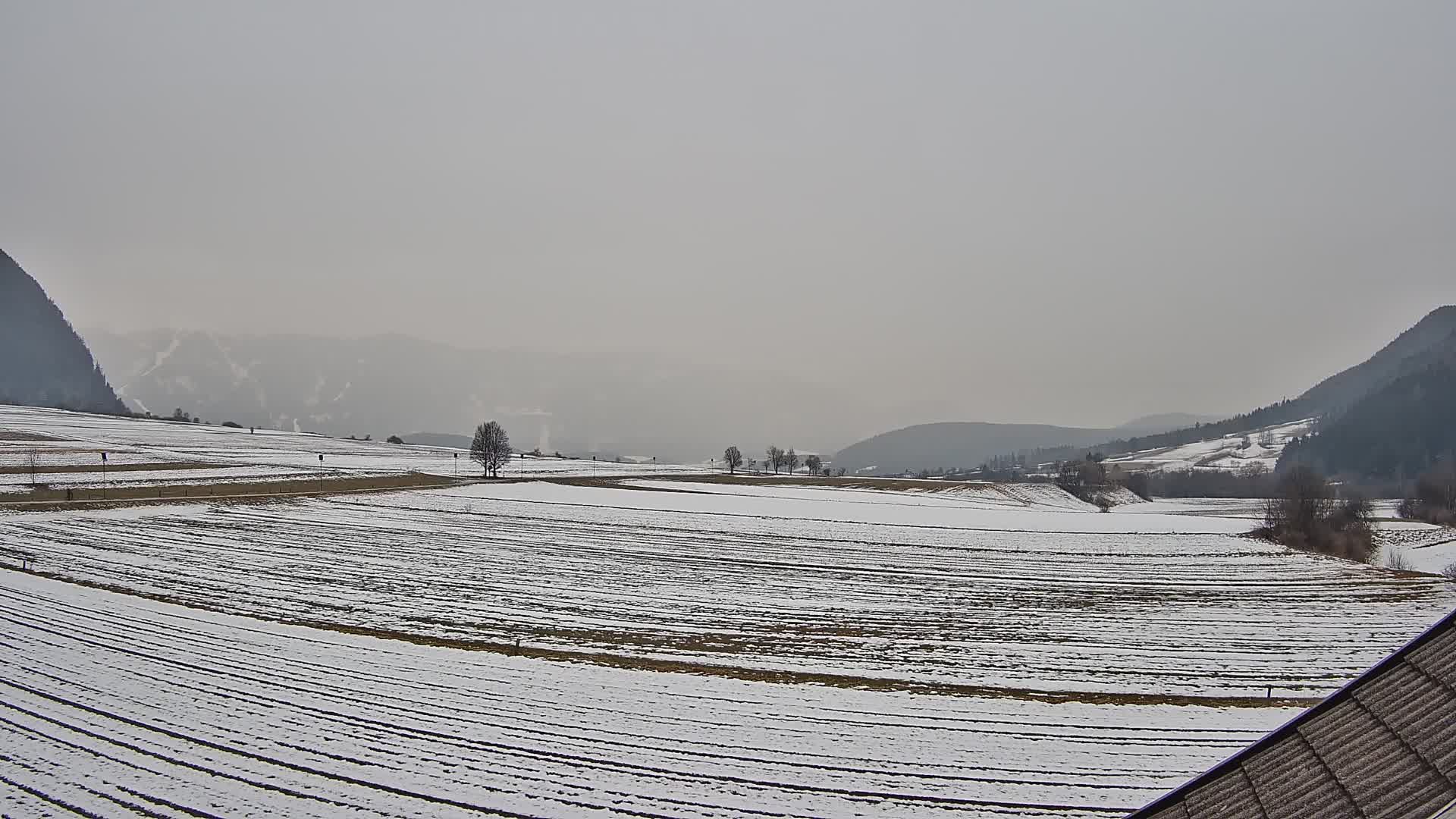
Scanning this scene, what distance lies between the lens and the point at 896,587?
37.1 m

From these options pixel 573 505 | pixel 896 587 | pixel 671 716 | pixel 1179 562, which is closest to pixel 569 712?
pixel 671 716

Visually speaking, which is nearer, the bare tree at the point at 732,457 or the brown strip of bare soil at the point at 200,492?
the brown strip of bare soil at the point at 200,492

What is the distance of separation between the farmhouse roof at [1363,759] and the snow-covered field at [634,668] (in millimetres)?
8721

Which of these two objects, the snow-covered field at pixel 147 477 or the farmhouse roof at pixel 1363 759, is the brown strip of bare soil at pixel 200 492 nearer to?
the snow-covered field at pixel 147 477

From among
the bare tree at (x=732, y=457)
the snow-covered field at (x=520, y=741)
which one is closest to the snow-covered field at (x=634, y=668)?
the snow-covered field at (x=520, y=741)

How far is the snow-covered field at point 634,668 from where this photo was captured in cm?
1488

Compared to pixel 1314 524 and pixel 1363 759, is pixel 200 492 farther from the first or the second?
pixel 1314 524

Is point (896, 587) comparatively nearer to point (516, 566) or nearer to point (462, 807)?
point (516, 566)

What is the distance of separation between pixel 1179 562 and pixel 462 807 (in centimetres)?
4623

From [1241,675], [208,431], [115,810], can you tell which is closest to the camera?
[115,810]

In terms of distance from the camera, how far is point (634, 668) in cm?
2278

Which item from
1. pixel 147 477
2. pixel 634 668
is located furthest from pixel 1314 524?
pixel 147 477

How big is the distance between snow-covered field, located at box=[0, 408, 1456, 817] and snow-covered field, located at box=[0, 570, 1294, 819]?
8 cm

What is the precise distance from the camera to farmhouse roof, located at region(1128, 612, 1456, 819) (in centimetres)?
508
